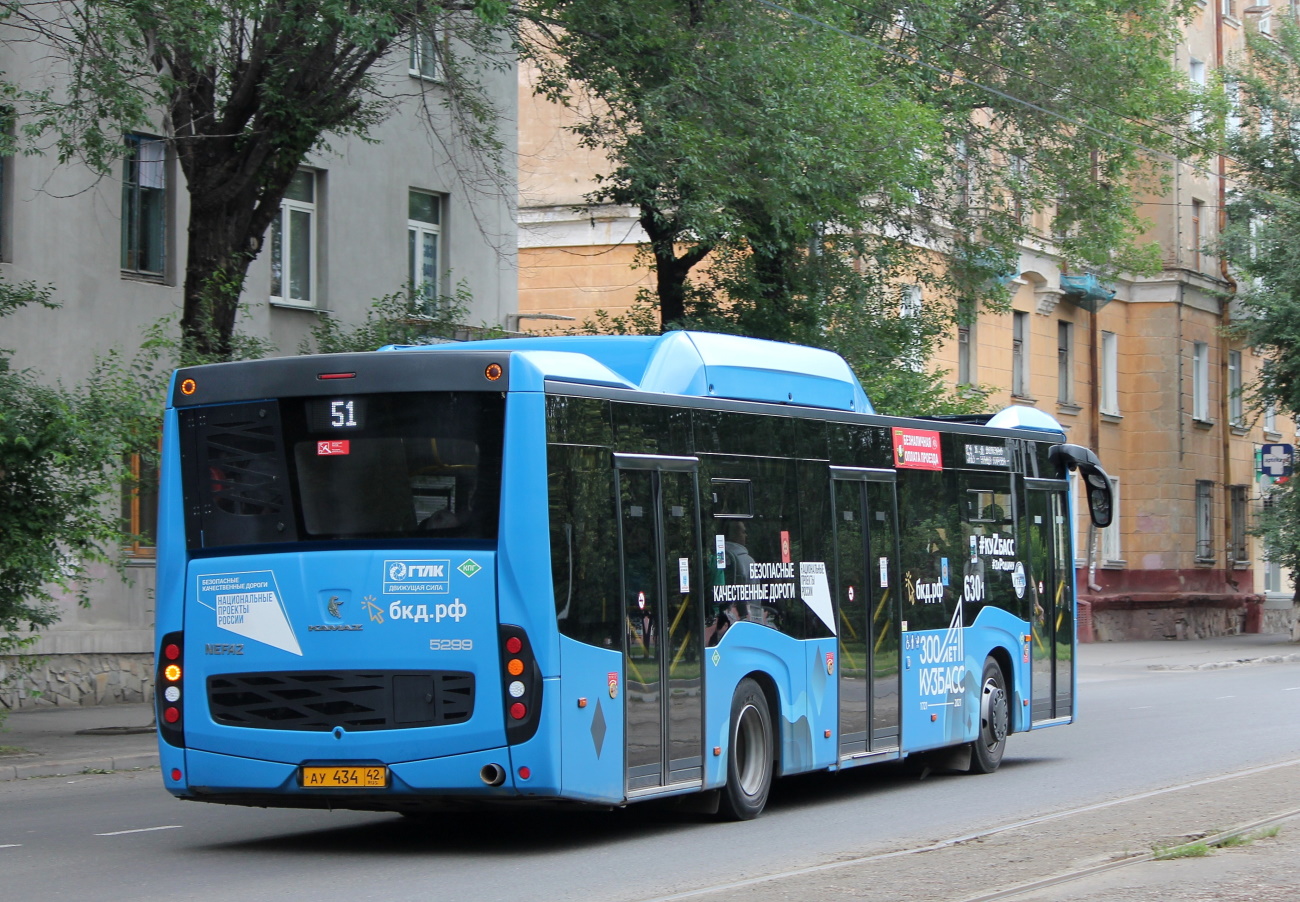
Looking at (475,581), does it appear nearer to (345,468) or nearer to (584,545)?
(584,545)

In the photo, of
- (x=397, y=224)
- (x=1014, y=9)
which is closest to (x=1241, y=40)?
(x=1014, y=9)

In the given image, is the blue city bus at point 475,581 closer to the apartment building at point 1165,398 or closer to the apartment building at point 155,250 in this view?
the apartment building at point 155,250

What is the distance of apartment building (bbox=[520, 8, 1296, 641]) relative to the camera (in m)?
42.5

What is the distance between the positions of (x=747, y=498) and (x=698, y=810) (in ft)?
6.40

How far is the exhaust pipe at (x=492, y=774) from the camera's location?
9.52m

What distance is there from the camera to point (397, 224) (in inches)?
1042

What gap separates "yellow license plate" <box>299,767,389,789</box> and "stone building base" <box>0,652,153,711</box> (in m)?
11.3

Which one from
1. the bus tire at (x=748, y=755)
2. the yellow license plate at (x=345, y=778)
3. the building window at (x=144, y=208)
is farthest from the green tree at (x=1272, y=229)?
the yellow license plate at (x=345, y=778)

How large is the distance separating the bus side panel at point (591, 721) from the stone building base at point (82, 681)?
11839 mm

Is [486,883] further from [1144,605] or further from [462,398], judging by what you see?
[1144,605]

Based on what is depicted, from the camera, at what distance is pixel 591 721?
32.3 feet

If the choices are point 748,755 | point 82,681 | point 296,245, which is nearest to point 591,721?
point 748,755

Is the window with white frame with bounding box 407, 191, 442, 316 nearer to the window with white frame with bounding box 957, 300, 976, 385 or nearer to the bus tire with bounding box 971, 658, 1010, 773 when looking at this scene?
the bus tire with bounding box 971, 658, 1010, 773

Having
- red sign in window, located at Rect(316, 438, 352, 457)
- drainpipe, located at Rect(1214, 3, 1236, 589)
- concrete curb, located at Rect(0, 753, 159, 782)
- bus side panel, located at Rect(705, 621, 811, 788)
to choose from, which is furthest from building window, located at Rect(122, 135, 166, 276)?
drainpipe, located at Rect(1214, 3, 1236, 589)
